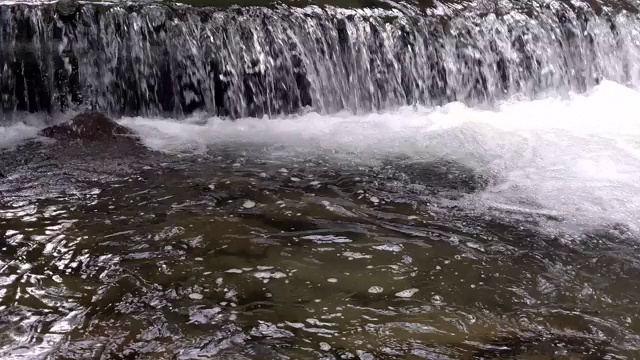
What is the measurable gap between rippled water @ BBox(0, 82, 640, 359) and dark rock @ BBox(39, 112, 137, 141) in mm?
195

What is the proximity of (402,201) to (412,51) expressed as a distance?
3284mm

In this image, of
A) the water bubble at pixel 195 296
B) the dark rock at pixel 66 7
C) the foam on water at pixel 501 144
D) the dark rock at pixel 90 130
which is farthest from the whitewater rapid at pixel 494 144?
the water bubble at pixel 195 296

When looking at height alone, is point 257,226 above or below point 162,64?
below

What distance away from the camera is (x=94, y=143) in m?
5.39

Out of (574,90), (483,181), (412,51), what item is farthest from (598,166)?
(574,90)

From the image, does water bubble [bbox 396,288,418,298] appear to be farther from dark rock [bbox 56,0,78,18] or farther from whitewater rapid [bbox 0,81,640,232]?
dark rock [bbox 56,0,78,18]

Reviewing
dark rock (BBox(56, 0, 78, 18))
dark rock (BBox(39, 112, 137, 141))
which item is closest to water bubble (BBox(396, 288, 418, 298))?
dark rock (BBox(39, 112, 137, 141))

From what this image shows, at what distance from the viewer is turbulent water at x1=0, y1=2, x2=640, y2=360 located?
10.1 ft

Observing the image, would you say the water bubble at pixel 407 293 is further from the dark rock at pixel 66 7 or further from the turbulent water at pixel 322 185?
the dark rock at pixel 66 7

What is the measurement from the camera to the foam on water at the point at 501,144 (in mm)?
4801

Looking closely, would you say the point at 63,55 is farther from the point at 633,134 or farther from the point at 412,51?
the point at 633,134

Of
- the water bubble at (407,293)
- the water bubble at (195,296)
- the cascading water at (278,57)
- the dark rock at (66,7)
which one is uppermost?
the dark rock at (66,7)

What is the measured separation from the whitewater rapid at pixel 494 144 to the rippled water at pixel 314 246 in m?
0.03

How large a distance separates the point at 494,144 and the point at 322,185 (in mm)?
2156
